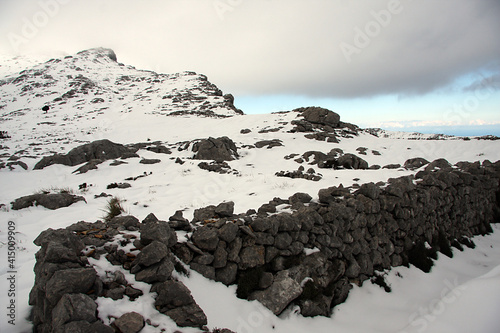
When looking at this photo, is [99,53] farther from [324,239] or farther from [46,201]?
[324,239]

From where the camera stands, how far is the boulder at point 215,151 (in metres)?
20.6

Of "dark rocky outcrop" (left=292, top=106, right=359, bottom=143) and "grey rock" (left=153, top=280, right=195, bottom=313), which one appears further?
"dark rocky outcrop" (left=292, top=106, right=359, bottom=143)

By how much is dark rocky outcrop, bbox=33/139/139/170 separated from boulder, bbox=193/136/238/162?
4915mm

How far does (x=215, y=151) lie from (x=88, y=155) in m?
9.50

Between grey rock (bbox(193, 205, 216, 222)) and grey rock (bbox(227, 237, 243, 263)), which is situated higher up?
grey rock (bbox(193, 205, 216, 222))

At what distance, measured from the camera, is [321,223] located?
596cm

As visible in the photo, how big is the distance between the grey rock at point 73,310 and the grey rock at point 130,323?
0.28 meters

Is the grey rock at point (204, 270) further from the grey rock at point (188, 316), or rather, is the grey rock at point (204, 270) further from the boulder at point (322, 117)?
the boulder at point (322, 117)

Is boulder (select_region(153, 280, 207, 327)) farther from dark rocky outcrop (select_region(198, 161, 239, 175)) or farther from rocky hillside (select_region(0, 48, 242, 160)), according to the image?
rocky hillside (select_region(0, 48, 242, 160))

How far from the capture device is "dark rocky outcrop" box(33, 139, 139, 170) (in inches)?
713

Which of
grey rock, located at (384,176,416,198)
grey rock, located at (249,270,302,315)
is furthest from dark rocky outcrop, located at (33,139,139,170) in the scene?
grey rock, located at (384,176,416,198)

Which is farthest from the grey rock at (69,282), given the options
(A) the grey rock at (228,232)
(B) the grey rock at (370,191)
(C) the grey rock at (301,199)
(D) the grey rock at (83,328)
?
(B) the grey rock at (370,191)

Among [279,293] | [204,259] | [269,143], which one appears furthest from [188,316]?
[269,143]

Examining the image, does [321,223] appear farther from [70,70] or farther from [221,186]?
[70,70]
